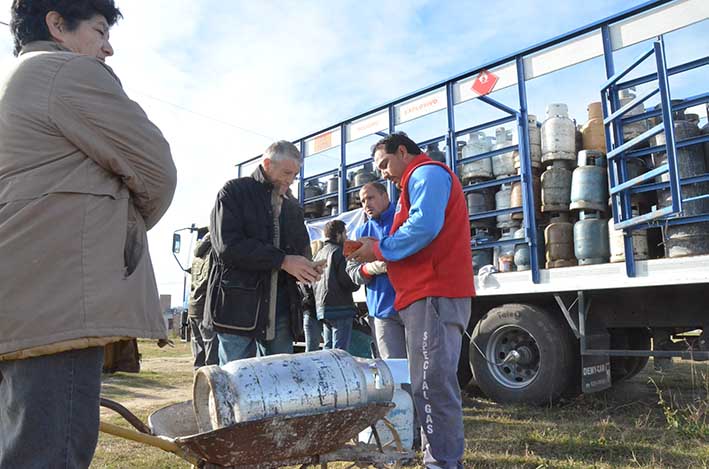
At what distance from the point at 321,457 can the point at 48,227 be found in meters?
1.16

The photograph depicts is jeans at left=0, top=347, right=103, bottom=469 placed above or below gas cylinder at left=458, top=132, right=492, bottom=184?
below

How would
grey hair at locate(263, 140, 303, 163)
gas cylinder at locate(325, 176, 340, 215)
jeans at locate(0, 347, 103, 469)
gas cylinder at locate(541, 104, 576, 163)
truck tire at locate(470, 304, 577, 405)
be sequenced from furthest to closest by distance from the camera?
gas cylinder at locate(325, 176, 340, 215) → gas cylinder at locate(541, 104, 576, 163) → truck tire at locate(470, 304, 577, 405) → grey hair at locate(263, 140, 303, 163) → jeans at locate(0, 347, 103, 469)

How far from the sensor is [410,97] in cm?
669

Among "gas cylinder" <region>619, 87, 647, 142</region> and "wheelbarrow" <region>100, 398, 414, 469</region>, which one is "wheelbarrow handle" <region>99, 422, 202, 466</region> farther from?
"gas cylinder" <region>619, 87, 647, 142</region>

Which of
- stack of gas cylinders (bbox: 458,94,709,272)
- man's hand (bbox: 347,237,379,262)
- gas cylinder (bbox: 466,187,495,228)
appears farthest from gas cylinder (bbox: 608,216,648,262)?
man's hand (bbox: 347,237,379,262)

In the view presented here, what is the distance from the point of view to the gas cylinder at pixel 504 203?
5793 mm

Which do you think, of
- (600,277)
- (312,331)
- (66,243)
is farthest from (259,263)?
(600,277)

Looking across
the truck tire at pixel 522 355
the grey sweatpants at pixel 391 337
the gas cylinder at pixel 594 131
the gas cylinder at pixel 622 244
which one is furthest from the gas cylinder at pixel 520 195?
the grey sweatpants at pixel 391 337

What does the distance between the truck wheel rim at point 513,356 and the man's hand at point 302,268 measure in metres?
2.94

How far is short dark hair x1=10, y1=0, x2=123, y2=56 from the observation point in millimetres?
1639

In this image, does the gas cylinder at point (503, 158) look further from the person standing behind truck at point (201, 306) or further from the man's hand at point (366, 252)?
the man's hand at point (366, 252)

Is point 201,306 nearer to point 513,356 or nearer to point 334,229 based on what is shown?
point 334,229

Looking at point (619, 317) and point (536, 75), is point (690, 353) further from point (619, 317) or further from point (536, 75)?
point (536, 75)

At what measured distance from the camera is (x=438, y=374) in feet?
8.57
